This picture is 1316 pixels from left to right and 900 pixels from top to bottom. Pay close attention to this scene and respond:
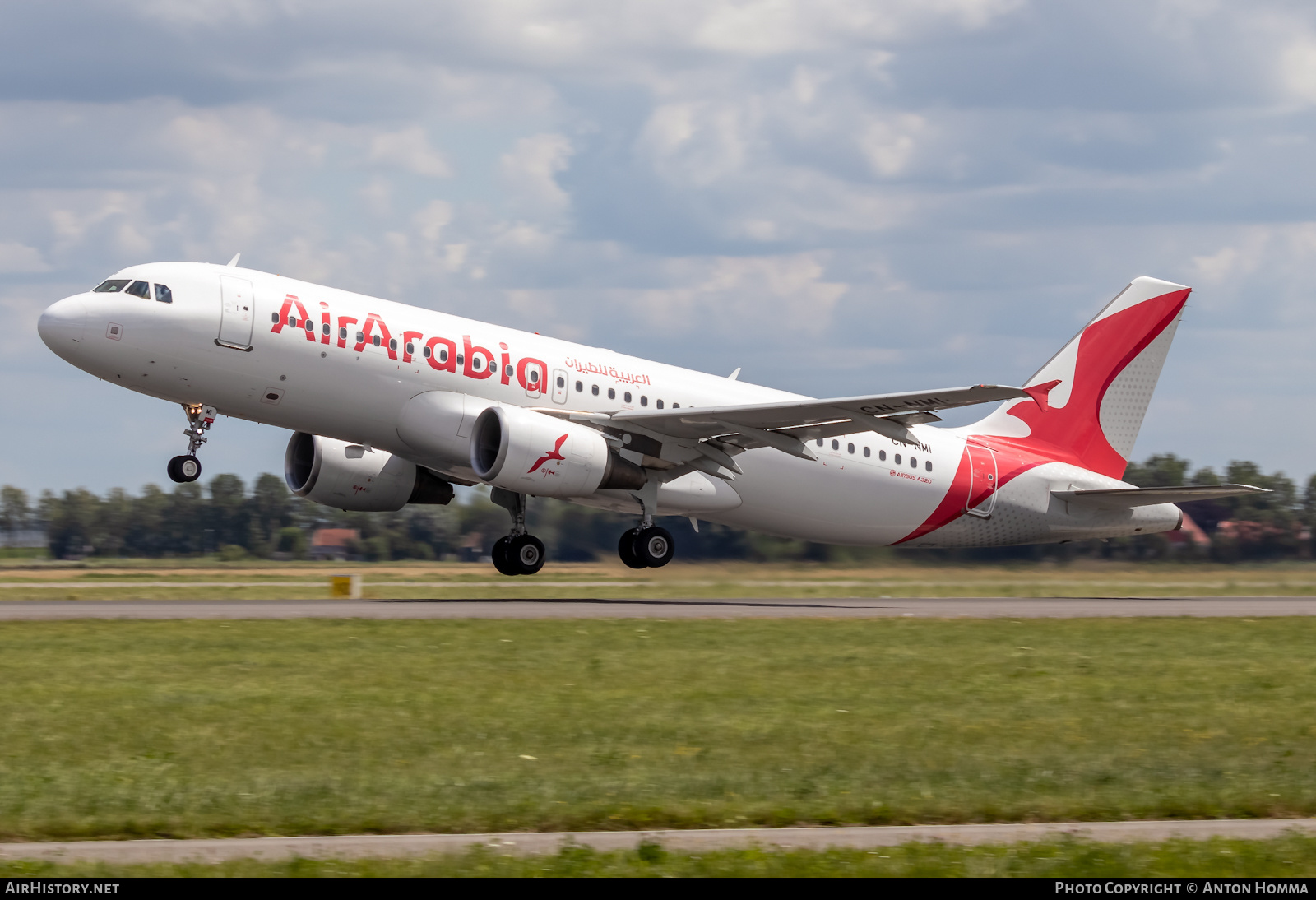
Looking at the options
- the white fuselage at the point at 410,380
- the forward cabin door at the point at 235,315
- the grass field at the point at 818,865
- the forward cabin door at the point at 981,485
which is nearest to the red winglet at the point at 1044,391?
the forward cabin door at the point at 981,485

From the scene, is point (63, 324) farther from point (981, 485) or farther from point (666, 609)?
point (981, 485)

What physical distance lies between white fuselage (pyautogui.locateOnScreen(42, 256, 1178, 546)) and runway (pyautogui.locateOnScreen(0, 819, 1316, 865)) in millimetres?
19467

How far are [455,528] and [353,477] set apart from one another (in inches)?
612

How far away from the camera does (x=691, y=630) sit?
23.4 m

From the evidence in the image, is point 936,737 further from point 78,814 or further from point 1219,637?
point 1219,637

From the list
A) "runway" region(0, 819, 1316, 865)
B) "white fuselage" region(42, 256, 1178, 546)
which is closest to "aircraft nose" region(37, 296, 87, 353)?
"white fuselage" region(42, 256, 1178, 546)

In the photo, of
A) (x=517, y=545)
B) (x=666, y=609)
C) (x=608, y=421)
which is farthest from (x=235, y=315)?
(x=666, y=609)

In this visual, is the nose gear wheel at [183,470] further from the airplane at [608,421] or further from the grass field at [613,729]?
the grass field at [613,729]

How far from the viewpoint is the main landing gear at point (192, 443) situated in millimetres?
28406

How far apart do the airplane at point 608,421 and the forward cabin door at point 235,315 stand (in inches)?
1.3

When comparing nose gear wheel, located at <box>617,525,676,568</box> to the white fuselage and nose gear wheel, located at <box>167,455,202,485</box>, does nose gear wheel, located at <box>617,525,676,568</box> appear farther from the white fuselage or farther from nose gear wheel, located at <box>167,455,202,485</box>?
nose gear wheel, located at <box>167,455,202,485</box>

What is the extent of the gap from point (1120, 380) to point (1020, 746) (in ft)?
88.0

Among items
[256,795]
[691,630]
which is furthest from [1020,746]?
[691,630]

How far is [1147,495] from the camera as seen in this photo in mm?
35500
